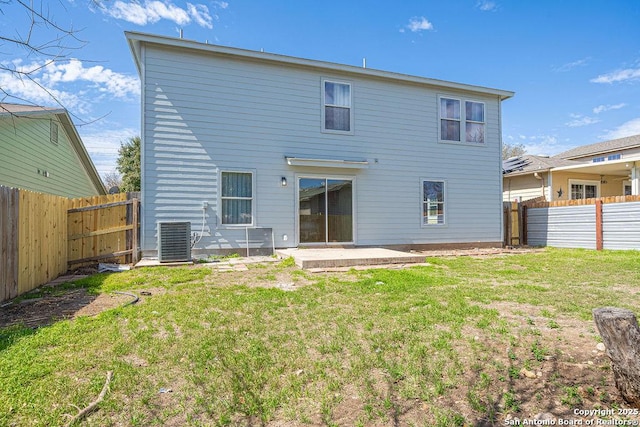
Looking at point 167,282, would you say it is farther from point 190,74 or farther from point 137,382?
point 190,74

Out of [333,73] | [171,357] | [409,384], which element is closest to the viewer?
[409,384]

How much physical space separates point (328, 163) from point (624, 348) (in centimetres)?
772

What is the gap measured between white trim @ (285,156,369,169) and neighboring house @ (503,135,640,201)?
9.51 m

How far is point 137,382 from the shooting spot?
7.61ft

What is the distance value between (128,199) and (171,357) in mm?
6535

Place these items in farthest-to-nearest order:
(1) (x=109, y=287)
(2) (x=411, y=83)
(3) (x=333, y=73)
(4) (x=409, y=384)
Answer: (2) (x=411, y=83), (3) (x=333, y=73), (1) (x=109, y=287), (4) (x=409, y=384)

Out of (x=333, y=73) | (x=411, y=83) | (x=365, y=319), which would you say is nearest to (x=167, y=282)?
(x=365, y=319)

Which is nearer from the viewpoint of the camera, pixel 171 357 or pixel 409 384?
pixel 409 384

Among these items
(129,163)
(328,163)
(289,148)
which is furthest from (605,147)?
(129,163)

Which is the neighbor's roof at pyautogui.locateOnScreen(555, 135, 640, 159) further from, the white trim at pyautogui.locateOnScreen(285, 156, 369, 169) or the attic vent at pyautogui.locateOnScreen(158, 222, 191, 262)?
the attic vent at pyautogui.locateOnScreen(158, 222, 191, 262)

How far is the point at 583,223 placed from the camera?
36.8 ft

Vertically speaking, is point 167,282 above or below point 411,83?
below

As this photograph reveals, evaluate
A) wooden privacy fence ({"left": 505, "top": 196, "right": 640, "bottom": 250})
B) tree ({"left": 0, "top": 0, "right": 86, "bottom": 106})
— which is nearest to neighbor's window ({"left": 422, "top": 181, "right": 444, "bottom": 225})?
wooden privacy fence ({"left": 505, "top": 196, "right": 640, "bottom": 250})

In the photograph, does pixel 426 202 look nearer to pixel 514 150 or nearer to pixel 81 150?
pixel 81 150
